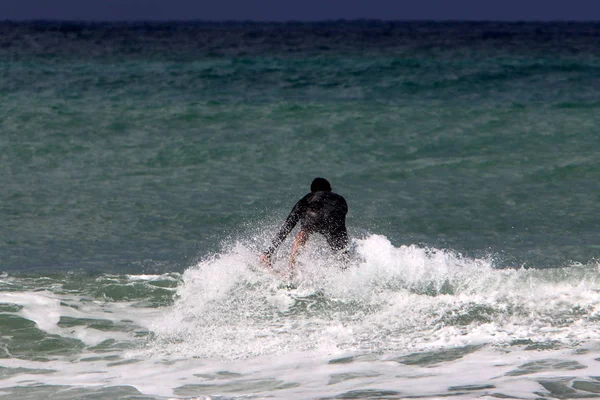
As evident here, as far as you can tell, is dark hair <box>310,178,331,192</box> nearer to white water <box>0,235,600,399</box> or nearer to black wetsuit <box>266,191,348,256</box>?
black wetsuit <box>266,191,348,256</box>

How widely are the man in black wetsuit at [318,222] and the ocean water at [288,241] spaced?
0.22 metres

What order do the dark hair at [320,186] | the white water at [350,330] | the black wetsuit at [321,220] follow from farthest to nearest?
the dark hair at [320,186] < the black wetsuit at [321,220] < the white water at [350,330]

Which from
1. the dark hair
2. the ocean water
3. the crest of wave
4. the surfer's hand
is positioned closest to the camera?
the ocean water

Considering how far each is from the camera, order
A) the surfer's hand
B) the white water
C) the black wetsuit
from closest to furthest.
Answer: the white water
the surfer's hand
the black wetsuit

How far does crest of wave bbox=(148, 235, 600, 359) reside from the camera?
795 cm

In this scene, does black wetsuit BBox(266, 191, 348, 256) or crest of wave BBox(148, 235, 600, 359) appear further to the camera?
black wetsuit BBox(266, 191, 348, 256)

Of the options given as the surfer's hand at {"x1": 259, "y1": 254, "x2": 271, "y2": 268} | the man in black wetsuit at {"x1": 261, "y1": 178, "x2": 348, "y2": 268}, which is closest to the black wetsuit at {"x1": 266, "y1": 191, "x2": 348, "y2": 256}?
the man in black wetsuit at {"x1": 261, "y1": 178, "x2": 348, "y2": 268}

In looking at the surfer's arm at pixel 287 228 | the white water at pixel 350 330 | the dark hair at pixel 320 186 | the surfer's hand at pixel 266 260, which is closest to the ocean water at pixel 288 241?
the white water at pixel 350 330

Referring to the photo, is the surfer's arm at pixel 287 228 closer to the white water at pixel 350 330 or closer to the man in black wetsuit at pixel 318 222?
the man in black wetsuit at pixel 318 222

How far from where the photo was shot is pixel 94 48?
45344mm

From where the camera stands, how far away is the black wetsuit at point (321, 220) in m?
9.96

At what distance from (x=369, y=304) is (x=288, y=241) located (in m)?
2.05

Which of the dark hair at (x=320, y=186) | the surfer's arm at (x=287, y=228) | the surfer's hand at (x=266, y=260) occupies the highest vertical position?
the dark hair at (x=320, y=186)

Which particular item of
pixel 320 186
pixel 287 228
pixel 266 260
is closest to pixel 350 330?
pixel 266 260
